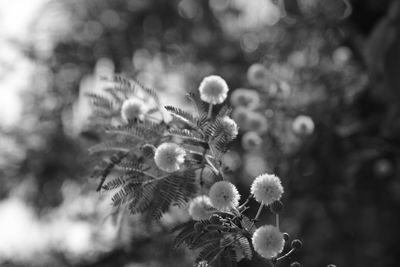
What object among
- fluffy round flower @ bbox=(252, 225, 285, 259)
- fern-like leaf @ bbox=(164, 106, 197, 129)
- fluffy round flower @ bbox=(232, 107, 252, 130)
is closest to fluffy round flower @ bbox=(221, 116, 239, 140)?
fern-like leaf @ bbox=(164, 106, 197, 129)

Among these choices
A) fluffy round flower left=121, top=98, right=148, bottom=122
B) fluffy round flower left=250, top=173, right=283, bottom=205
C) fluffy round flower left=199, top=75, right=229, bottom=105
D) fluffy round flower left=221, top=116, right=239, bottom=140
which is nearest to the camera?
fluffy round flower left=250, top=173, right=283, bottom=205

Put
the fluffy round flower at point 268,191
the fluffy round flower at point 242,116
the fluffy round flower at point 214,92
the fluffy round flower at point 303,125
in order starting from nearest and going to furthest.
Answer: the fluffy round flower at point 268,191, the fluffy round flower at point 214,92, the fluffy round flower at point 242,116, the fluffy round flower at point 303,125

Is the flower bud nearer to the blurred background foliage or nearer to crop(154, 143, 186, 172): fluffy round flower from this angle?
crop(154, 143, 186, 172): fluffy round flower

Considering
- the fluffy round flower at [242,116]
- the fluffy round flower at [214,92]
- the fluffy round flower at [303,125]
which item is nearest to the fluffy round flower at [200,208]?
the fluffy round flower at [214,92]

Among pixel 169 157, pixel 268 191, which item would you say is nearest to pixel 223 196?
pixel 268 191

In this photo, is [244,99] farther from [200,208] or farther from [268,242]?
[268,242]

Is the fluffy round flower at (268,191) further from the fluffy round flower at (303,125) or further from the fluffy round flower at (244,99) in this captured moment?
the fluffy round flower at (303,125)
